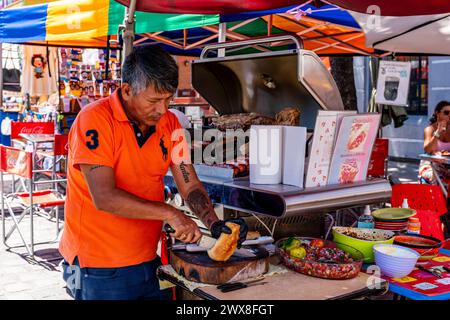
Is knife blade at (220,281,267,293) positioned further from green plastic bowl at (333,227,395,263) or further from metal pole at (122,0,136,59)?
metal pole at (122,0,136,59)

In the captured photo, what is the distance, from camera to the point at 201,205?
2357mm

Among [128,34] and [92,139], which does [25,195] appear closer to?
[128,34]

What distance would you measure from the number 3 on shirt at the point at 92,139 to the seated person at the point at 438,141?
227 inches

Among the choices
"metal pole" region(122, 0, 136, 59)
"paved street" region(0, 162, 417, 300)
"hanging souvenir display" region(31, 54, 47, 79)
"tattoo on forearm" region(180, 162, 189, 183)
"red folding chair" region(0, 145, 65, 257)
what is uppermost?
"hanging souvenir display" region(31, 54, 47, 79)

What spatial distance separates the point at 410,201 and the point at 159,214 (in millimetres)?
3131

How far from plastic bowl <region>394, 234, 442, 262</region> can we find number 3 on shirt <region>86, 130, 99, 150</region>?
159cm

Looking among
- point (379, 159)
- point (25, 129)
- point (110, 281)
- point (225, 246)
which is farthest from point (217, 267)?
point (25, 129)

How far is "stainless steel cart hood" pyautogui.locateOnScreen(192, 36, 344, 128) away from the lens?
2570 millimetres

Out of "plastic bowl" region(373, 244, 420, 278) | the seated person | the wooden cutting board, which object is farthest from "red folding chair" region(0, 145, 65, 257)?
the seated person

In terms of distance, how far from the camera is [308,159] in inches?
91.2

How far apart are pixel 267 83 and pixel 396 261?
142cm

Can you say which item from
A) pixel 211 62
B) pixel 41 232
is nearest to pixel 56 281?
pixel 41 232

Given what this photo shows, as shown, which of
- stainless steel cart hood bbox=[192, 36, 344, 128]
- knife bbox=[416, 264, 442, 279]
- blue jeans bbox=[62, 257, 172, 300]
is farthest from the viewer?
stainless steel cart hood bbox=[192, 36, 344, 128]

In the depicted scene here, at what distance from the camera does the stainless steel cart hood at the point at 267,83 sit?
2.57 metres
